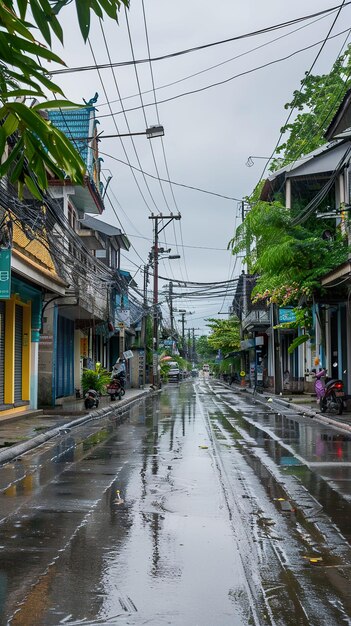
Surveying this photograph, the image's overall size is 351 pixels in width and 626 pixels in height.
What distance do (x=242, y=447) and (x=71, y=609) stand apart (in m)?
9.69

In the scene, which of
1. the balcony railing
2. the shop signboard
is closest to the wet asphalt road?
the shop signboard

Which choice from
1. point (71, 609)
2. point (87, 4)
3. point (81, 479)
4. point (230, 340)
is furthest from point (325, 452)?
point (230, 340)

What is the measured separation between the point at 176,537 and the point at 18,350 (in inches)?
660

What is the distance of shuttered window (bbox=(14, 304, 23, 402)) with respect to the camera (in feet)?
73.6

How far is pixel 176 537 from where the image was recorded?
6773mm

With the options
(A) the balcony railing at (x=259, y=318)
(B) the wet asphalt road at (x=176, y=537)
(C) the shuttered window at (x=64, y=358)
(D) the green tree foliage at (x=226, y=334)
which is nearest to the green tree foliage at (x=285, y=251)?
(C) the shuttered window at (x=64, y=358)

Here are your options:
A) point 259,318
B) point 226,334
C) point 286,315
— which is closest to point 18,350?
point 286,315

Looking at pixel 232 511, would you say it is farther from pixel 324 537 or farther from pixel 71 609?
pixel 71 609

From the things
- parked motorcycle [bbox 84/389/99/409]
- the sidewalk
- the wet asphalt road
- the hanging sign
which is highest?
the hanging sign

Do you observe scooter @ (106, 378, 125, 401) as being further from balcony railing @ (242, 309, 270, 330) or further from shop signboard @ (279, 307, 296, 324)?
balcony railing @ (242, 309, 270, 330)

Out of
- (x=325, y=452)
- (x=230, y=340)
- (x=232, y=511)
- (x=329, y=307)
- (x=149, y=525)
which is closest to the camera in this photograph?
(x=149, y=525)

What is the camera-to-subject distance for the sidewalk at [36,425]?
1404 cm

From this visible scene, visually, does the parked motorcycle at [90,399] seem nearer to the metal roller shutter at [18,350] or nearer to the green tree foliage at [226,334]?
the metal roller shutter at [18,350]

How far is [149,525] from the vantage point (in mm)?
7258
